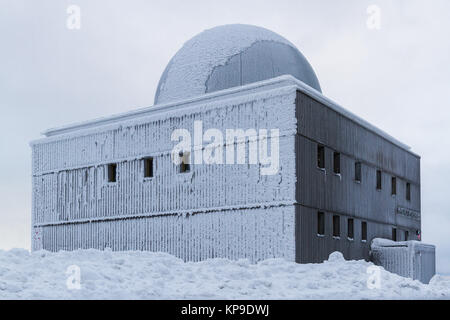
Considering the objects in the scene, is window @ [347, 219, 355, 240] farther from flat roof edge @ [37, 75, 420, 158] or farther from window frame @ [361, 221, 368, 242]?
flat roof edge @ [37, 75, 420, 158]

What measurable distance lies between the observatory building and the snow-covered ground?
99.7 inches

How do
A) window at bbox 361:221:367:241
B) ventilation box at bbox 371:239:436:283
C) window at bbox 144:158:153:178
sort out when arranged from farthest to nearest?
window at bbox 361:221:367:241
ventilation box at bbox 371:239:436:283
window at bbox 144:158:153:178

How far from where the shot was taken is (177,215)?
27.4m

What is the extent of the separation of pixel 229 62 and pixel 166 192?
6.94 m

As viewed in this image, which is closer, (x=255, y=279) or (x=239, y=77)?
(x=255, y=279)

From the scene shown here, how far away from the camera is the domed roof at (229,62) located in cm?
2891

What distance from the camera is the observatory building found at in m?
24.7

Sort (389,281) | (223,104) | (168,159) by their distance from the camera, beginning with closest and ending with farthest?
(389,281)
(223,104)
(168,159)

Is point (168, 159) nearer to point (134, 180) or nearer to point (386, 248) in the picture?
point (134, 180)

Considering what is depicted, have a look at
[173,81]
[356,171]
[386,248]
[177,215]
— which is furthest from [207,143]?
[386,248]

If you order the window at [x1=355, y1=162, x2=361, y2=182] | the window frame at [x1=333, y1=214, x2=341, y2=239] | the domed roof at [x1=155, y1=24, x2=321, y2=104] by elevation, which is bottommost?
the window frame at [x1=333, y1=214, x2=341, y2=239]

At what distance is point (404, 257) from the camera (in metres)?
29.7

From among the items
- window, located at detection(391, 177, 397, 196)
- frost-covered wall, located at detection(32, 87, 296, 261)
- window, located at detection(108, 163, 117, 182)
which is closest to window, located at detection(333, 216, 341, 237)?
frost-covered wall, located at detection(32, 87, 296, 261)
